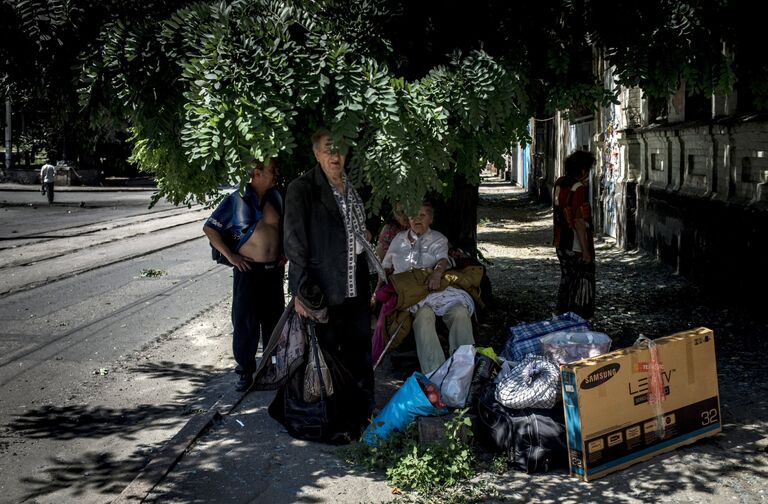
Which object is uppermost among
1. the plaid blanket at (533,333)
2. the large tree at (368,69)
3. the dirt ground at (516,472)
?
the large tree at (368,69)

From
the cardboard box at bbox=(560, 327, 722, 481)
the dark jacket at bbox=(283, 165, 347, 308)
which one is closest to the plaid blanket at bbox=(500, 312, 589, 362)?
the cardboard box at bbox=(560, 327, 722, 481)

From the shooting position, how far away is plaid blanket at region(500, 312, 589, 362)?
587cm

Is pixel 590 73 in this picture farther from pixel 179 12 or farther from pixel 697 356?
pixel 179 12

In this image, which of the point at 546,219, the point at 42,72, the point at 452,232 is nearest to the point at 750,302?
the point at 452,232

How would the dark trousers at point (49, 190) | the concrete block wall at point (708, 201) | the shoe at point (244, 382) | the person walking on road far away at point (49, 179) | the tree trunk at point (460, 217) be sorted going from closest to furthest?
the shoe at point (244, 382) → the tree trunk at point (460, 217) → the concrete block wall at point (708, 201) → the person walking on road far away at point (49, 179) → the dark trousers at point (49, 190)

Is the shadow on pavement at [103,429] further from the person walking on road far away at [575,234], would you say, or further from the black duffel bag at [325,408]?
the person walking on road far away at [575,234]

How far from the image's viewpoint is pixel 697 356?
520cm

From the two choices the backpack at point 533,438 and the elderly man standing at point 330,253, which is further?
the elderly man standing at point 330,253

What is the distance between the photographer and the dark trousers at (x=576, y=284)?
326 inches

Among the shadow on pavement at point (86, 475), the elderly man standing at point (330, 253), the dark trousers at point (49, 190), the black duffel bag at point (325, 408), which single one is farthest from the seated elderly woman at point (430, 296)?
the dark trousers at point (49, 190)

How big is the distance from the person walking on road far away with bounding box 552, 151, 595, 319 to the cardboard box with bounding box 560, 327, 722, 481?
2.87 m

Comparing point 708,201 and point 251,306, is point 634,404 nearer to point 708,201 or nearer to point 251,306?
point 251,306

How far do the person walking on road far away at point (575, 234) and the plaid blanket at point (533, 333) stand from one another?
218 centimetres

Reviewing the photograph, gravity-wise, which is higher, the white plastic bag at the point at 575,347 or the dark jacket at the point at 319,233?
the dark jacket at the point at 319,233
